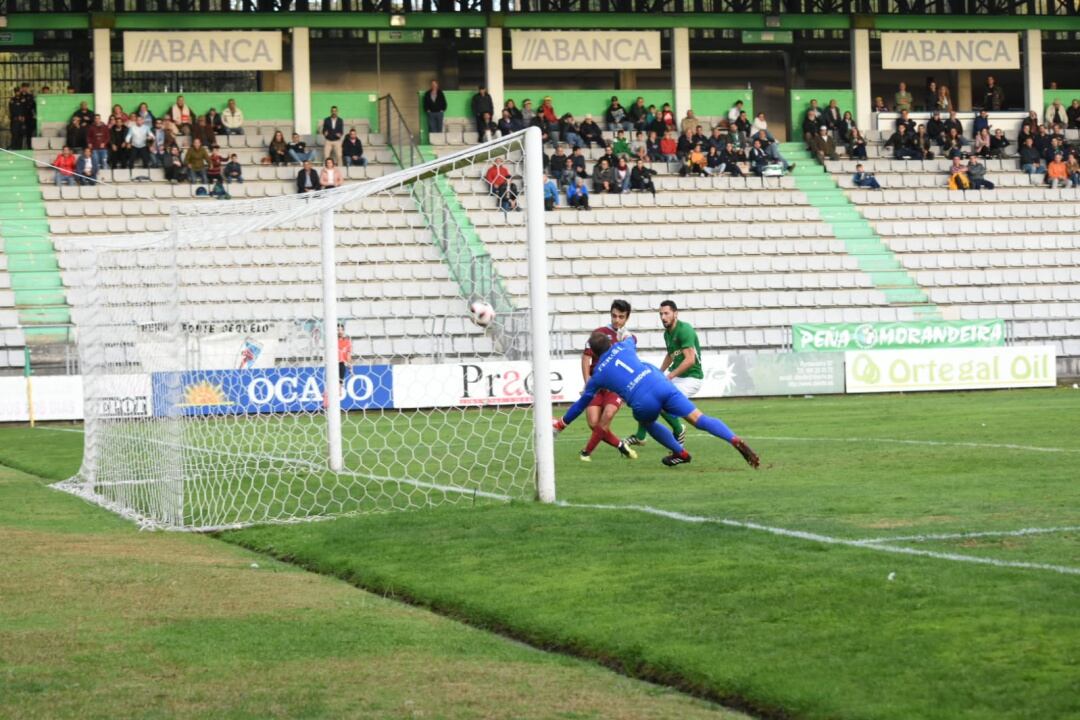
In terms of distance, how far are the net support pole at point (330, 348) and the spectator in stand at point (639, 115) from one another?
2688 centimetres

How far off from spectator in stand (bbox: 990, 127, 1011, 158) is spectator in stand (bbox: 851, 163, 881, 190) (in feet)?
13.5

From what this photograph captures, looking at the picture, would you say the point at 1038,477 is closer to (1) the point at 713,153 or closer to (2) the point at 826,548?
(2) the point at 826,548

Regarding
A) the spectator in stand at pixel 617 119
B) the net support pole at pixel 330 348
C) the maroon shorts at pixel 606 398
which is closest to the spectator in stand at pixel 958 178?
the spectator in stand at pixel 617 119

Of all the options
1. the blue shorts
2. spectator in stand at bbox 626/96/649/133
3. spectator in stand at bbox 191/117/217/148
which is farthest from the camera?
spectator in stand at bbox 626/96/649/133

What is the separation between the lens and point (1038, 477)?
1328 cm

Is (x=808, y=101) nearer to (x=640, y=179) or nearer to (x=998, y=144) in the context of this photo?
(x=998, y=144)

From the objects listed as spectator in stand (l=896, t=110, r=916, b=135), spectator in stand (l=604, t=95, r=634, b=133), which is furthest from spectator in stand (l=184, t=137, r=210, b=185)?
spectator in stand (l=896, t=110, r=916, b=135)

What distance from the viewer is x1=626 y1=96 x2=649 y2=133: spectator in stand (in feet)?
138

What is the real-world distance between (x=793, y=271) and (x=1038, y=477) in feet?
82.4

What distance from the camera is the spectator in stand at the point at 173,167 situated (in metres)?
37.0

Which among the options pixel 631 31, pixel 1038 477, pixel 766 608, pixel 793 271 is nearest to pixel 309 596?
pixel 766 608

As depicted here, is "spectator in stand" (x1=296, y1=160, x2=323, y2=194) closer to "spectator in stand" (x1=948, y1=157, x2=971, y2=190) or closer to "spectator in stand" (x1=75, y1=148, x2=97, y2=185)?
"spectator in stand" (x1=75, y1=148, x2=97, y2=185)

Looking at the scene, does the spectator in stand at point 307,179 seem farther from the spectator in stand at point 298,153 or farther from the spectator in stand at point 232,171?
the spectator in stand at point 298,153

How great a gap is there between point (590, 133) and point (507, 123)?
2.47 m
